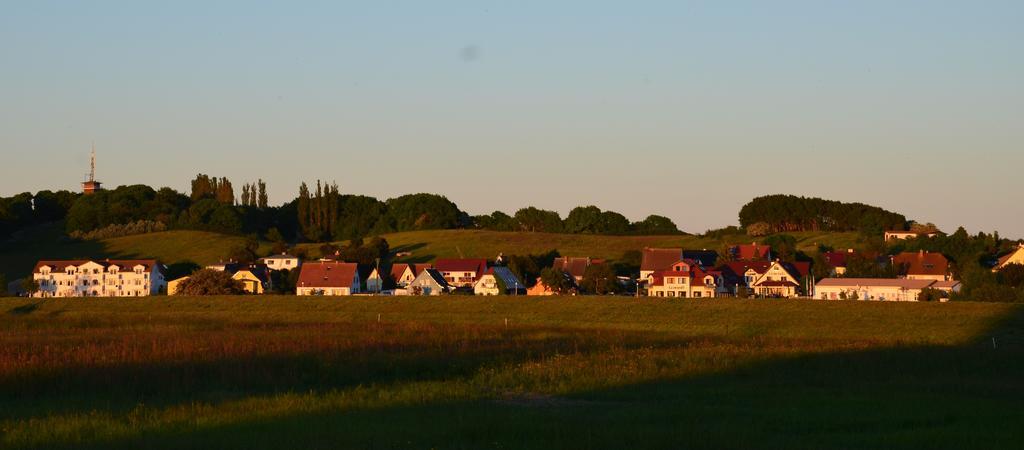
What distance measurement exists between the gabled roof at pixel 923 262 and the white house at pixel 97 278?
74.4 metres

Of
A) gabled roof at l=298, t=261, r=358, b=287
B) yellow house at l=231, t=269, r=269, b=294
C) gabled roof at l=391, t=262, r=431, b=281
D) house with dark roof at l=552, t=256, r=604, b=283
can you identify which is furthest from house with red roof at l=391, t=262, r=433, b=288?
yellow house at l=231, t=269, r=269, b=294

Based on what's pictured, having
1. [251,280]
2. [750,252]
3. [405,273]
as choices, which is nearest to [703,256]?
[750,252]

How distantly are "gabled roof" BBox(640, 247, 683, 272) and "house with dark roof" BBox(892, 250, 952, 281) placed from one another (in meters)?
21.2

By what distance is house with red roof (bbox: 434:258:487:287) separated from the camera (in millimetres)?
122512

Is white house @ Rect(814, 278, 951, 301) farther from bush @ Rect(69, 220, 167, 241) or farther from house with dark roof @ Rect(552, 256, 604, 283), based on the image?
bush @ Rect(69, 220, 167, 241)

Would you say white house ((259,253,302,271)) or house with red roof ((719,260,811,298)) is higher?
white house ((259,253,302,271))

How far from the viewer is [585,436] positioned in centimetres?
2447

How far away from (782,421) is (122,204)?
162 meters

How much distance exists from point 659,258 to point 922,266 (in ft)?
Result: 83.1

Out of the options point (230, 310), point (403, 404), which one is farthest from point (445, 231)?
point (403, 404)

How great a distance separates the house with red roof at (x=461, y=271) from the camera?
123 meters

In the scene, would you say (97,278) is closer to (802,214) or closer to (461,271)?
(461,271)

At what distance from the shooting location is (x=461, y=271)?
124750mm

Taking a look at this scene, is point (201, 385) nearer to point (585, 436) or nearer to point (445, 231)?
point (585, 436)
